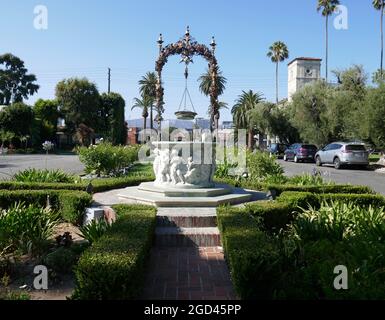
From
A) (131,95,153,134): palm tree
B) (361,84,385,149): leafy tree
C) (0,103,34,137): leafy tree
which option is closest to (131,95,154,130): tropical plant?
(131,95,153,134): palm tree

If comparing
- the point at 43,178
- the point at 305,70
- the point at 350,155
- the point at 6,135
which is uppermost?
the point at 305,70

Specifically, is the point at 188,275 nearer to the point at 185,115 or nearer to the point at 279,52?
the point at 185,115

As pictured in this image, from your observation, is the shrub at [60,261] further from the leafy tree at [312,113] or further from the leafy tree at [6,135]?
the leafy tree at [6,135]

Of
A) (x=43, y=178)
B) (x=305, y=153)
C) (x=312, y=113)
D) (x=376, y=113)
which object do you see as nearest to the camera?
(x=43, y=178)

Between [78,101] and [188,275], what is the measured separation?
160ft

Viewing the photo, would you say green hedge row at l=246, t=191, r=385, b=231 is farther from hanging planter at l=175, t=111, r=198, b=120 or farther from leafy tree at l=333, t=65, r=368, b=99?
leafy tree at l=333, t=65, r=368, b=99

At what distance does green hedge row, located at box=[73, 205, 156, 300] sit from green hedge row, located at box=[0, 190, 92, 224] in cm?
294

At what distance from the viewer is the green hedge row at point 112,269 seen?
400cm

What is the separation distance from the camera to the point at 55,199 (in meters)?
8.79

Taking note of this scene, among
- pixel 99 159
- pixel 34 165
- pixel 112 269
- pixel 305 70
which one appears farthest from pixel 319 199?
pixel 305 70

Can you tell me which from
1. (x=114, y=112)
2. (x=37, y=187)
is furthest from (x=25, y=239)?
(x=114, y=112)

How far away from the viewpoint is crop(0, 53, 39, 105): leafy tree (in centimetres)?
5938

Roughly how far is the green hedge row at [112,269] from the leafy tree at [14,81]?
61191 mm
